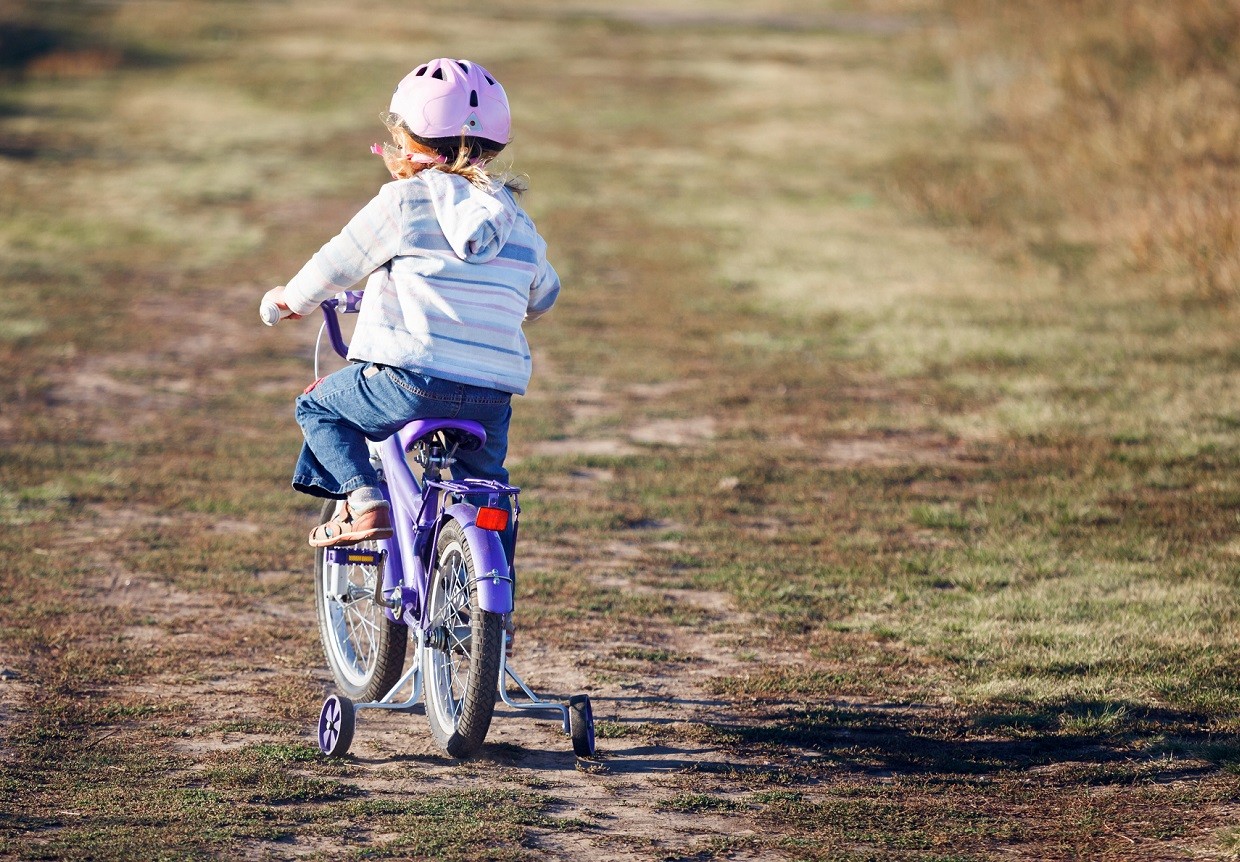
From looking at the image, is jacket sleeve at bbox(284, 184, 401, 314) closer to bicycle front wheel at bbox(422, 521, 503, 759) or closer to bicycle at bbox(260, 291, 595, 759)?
bicycle at bbox(260, 291, 595, 759)

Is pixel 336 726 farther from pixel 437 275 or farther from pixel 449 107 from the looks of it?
pixel 449 107

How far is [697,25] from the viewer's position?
39.0 meters

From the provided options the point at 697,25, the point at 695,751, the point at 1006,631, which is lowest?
the point at 695,751

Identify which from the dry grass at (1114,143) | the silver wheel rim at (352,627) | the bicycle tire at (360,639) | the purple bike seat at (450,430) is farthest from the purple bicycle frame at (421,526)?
the dry grass at (1114,143)

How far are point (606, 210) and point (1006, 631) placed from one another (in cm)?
1226

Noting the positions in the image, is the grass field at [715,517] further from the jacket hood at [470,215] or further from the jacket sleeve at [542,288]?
the jacket hood at [470,215]

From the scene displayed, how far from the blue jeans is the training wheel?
0.68 metres

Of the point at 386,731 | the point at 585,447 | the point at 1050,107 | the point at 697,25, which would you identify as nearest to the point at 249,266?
the point at 585,447

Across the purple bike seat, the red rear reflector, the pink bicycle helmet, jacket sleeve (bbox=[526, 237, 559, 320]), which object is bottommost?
the red rear reflector

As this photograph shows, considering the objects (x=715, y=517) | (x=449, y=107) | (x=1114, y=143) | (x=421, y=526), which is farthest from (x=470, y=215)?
(x=1114, y=143)

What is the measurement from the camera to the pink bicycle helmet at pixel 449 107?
4773 millimetres

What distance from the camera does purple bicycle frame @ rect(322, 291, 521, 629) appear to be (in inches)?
183

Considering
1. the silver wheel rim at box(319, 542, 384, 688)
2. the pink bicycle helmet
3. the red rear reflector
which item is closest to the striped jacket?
the pink bicycle helmet

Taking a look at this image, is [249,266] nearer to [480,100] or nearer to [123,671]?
[123,671]
